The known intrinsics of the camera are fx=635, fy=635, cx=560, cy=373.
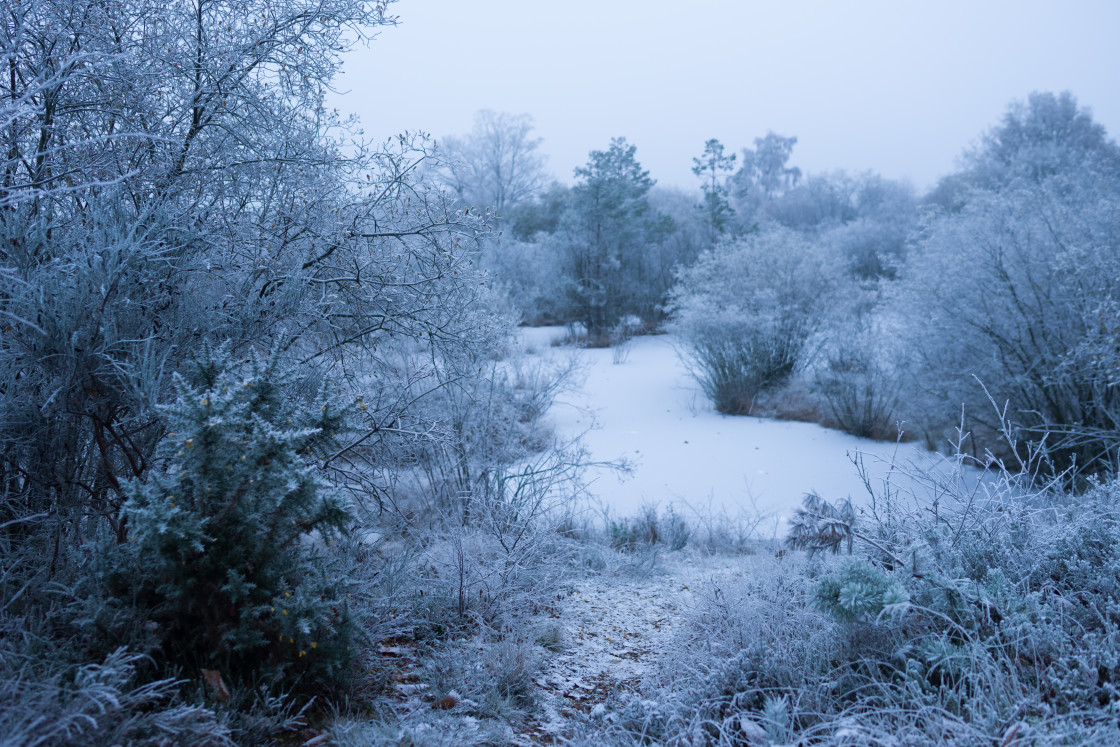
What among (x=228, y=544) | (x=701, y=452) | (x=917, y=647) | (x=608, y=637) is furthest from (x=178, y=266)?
(x=701, y=452)

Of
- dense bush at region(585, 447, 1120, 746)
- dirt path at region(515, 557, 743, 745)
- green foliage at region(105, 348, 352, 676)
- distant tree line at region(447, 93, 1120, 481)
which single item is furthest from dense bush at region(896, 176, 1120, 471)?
green foliage at region(105, 348, 352, 676)

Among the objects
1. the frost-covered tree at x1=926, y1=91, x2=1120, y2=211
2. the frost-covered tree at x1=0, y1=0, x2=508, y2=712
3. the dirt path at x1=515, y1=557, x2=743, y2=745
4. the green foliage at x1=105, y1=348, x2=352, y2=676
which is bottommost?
the dirt path at x1=515, y1=557, x2=743, y2=745

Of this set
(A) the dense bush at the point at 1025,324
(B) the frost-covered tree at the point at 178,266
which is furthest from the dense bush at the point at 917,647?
(A) the dense bush at the point at 1025,324

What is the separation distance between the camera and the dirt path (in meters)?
2.24

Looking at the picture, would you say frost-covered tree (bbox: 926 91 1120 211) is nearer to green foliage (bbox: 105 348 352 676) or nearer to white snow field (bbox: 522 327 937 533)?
white snow field (bbox: 522 327 937 533)

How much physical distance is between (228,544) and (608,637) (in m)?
1.71

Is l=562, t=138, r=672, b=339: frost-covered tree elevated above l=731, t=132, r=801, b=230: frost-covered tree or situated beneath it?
situated beneath

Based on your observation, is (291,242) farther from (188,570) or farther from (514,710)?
(514,710)

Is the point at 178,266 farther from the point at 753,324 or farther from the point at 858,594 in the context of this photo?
the point at 753,324

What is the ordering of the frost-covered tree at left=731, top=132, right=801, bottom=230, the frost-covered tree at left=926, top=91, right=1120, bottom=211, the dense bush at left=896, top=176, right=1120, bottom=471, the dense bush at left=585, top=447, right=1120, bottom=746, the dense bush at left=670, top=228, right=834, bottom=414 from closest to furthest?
1. the dense bush at left=585, top=447, right=1120, bottom=746
2. the dense bush at left=896, top=176, right=1120, bottom=471
3. the dense bush at left=670, top=228, right=834, bottom=414
4. the frost-covered tree at left=926, top=91, right=1120, bottom=211
5. the frost-covered tree at left=731, top=132, right=801, bottom=230

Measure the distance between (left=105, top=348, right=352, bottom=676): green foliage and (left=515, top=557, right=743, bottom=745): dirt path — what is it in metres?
0.79

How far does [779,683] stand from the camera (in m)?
2.05

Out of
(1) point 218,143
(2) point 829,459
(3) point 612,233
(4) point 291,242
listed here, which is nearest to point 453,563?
(4) point 291,242

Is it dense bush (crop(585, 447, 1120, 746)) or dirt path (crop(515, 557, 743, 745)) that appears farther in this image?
dirt path (crop(515, 557, 743, 745))
